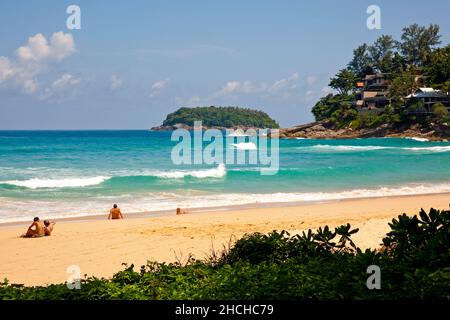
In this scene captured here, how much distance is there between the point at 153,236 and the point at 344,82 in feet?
361

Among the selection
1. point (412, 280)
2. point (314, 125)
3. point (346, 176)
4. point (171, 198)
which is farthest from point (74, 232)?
point (314, 125)

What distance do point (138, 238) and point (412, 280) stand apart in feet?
34.5

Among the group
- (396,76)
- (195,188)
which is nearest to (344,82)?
(396,76)

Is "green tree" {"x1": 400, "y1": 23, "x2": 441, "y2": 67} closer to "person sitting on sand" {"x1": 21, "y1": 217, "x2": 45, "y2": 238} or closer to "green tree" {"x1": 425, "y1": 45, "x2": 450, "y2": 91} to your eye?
"green tree" {"x1": 425, "y1": 45, "x2": 450, "y2": 91}

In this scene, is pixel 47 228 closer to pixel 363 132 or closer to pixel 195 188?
pixel 195 188

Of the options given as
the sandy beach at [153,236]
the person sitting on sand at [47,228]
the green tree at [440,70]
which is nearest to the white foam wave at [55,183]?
the sandy beach at [153,236]

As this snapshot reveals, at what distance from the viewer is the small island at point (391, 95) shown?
93.7 meters

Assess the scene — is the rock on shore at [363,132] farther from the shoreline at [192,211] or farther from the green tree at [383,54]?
the shoreline at [192,211]

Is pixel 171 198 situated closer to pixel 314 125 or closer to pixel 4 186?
pixel 4 186

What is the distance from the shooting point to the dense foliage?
9712cm

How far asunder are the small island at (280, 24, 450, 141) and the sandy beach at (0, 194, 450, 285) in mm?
75618

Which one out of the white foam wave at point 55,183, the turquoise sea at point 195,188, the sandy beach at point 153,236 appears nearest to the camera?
the sandy beach at point 153,236

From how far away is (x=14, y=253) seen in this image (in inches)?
506
